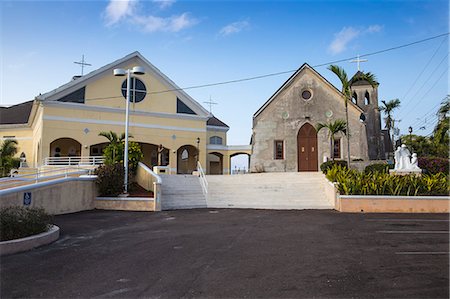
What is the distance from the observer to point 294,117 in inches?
1029

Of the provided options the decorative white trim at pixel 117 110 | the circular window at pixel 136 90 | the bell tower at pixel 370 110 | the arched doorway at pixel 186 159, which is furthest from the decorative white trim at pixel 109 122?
the bell tower at pixel 370 110

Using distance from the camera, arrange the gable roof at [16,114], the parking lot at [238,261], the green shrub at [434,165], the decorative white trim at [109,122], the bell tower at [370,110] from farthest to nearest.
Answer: the gable roof at [16,114] < the bell tower at [370,110] < the decorative white trim at [109,122] < the green shrub at [434,165] < the parking lot at [238,261]

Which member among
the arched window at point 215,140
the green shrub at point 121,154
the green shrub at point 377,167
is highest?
the arched window at point 215,140

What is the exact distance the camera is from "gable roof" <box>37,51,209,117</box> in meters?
26.3

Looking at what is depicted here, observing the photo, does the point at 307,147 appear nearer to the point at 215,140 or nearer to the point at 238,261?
the point at 215,140

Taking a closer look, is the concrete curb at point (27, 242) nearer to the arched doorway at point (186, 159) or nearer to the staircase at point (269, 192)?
the staircase at point (269, 192)

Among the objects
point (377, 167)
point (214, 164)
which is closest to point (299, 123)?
point (377, 167)

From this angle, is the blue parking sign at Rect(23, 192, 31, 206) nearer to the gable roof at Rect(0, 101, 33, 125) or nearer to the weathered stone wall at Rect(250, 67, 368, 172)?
the weathered stone wall at Rect(250, 67, 368, 172)

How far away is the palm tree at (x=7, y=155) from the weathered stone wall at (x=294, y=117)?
65.9 ft

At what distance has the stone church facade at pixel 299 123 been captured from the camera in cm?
2570

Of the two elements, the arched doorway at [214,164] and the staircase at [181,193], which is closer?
the staircase at [181,193]

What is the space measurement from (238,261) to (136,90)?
25.8m

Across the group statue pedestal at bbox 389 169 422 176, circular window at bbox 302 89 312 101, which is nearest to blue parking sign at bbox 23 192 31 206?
statue pedestal at bbox 389 169 422 176

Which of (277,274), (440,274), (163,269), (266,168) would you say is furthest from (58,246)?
(266,168)
